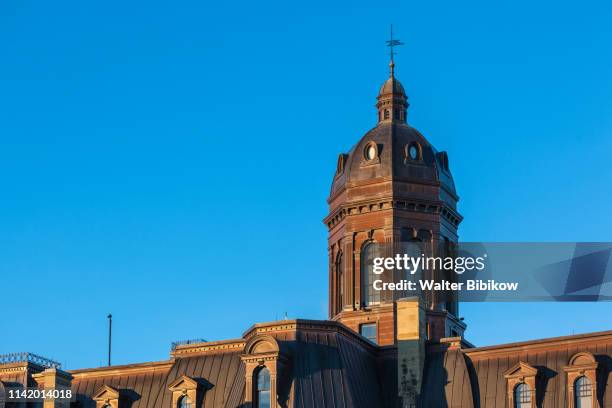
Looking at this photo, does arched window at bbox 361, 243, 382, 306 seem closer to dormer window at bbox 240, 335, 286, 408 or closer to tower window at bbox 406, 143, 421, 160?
tower window at bbox 406, 143, 421, 160

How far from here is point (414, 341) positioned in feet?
291

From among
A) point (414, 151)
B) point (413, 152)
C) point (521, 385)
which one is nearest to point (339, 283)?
point (413, 152)

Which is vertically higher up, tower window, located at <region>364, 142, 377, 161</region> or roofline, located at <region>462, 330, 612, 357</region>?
tower window, located at <region>364, 142, 377, 161</region>

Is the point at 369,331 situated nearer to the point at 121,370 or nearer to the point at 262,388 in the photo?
the point at 262,388

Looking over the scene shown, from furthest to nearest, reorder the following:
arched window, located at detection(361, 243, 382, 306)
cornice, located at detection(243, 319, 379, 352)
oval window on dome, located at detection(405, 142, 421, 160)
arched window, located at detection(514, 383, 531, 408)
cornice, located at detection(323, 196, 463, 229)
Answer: oval window on dome, located at detection(405, 142, 421, 160) → cornice, located at detection(323, 196, 463, 229) → arched window, located at detection(361, 243, 382, 306) → cornice, located at detection(243, 319, 379, 352) → arched window, located at detection(514, 383, 531, 408)

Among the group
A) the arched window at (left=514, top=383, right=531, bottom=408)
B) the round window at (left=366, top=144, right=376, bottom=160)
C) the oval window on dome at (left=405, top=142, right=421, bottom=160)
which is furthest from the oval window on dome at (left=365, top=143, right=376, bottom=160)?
the arched window at (left=514, top=383, right=531, bottom=408)

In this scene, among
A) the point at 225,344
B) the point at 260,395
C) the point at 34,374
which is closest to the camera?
the point at 260,395

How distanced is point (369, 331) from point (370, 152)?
40.6 feet

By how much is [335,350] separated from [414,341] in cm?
570

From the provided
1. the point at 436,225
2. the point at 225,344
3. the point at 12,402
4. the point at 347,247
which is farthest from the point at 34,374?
the point at 436,225

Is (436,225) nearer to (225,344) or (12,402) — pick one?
(225,344)

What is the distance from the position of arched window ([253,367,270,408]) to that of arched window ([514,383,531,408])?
1386 cm

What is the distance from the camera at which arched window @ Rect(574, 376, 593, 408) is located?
81.4 m

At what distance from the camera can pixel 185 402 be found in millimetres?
88562
